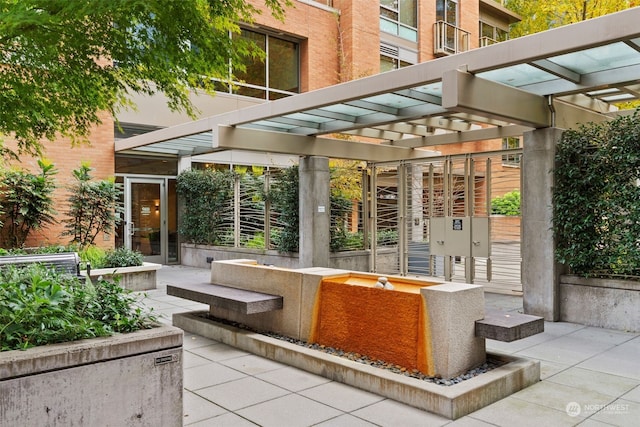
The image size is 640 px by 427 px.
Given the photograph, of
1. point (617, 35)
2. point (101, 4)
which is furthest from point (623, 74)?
point (101, 4)

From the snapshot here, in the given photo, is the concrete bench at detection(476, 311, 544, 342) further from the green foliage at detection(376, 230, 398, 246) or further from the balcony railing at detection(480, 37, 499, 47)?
the balcony railing at detection(480, 37, 499, 47)

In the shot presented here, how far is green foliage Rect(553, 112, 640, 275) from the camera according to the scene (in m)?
7.29

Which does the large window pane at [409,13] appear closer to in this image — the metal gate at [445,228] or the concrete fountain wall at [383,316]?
the metal gate at [445,228]

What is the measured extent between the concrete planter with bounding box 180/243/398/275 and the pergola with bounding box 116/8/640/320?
271 centimetres

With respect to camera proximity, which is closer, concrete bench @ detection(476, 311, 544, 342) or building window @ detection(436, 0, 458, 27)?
concrete bench @ detection(476, 311, 544, 342)

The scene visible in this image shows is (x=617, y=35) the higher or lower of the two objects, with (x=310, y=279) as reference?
higher

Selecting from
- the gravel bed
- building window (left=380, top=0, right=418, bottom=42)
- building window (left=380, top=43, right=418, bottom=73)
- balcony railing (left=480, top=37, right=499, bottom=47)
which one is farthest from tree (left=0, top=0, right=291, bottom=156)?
balcony railing (left=480, top=37, right=499, bottom=47)

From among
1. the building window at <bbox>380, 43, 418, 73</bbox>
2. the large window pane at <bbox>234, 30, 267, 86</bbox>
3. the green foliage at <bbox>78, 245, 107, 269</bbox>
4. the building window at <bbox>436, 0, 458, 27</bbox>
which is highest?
the building window at <bbox>436, 0, 458, 27</bbox>

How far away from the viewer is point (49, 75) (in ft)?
17.7

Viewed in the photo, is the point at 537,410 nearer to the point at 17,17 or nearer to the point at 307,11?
the point at 17,17

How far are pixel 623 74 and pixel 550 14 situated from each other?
1237 cm

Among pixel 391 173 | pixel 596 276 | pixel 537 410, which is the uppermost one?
pixel 391 173

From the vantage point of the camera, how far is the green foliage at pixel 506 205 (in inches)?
908

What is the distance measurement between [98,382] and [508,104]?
6.30 metres
